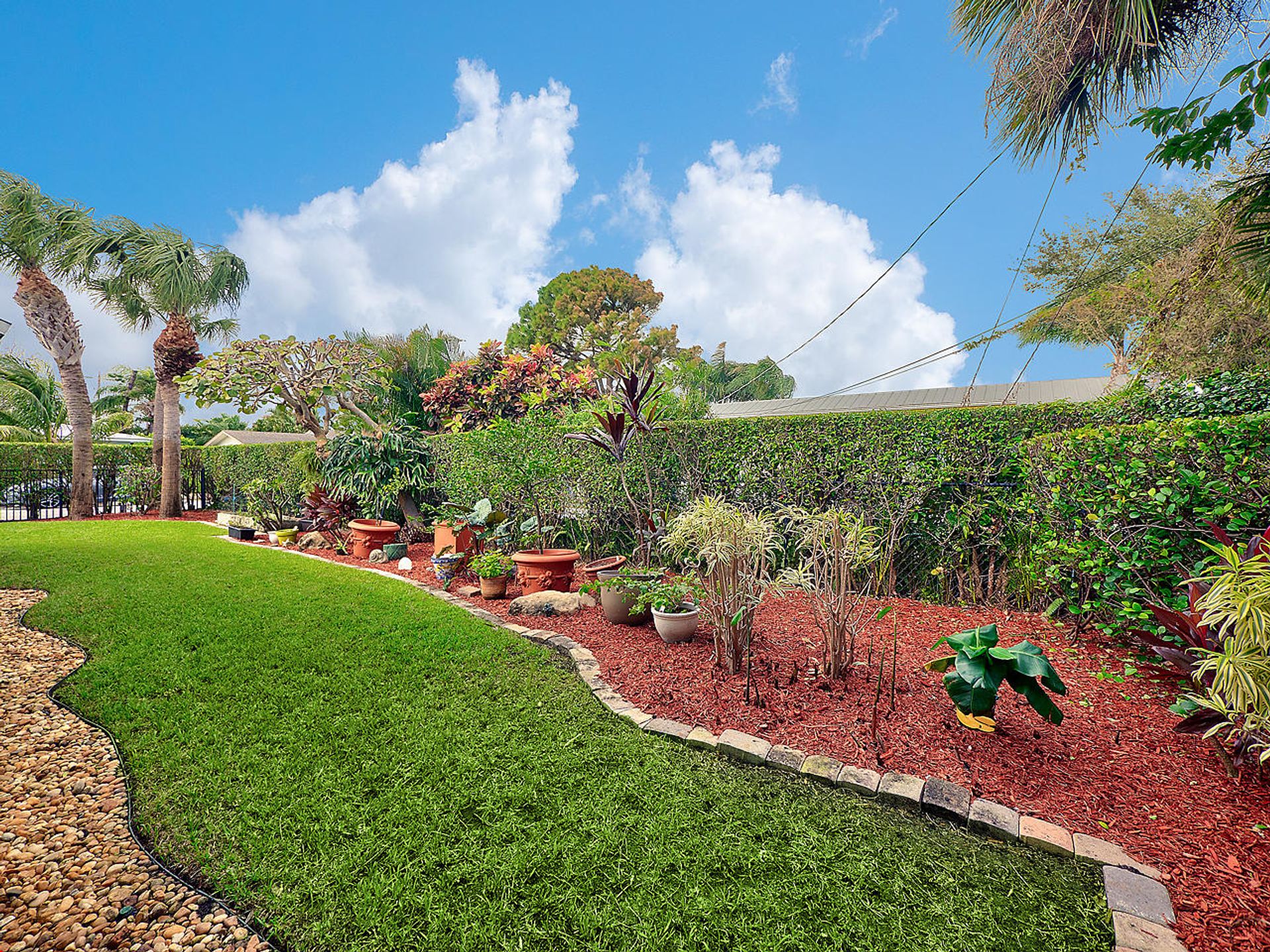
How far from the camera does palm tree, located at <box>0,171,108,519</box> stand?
402 inches

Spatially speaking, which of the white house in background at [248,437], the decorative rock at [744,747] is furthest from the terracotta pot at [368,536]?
the white house in background at [248,437]

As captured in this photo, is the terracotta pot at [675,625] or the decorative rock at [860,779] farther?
the terracotta pot at [675,625]

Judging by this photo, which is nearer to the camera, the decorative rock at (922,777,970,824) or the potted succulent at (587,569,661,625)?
the decorative rock at (922,777,970,824)

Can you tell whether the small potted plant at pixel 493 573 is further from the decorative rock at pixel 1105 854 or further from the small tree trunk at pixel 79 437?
the small tree trunk at pixel 79 437

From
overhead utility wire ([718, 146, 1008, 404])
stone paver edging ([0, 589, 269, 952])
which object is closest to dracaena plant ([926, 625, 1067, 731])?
stone paver edging ([0, 589, 269, 952])

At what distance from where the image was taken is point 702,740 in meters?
2.43

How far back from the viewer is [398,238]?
9.99 meters

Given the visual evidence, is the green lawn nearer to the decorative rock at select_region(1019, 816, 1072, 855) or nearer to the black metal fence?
the decorative rock at select_region(1019, 816, 1072, 855)

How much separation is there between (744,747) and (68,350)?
15852 millimetres

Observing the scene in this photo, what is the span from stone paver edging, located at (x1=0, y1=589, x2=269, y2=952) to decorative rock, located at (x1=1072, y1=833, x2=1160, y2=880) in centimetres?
250

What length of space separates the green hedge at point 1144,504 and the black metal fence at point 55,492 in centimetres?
1511

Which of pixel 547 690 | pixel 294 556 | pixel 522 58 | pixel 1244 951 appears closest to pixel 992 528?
pixel 1244 951

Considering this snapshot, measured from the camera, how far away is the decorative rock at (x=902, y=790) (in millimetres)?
1986

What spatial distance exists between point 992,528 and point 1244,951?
3.20 m
